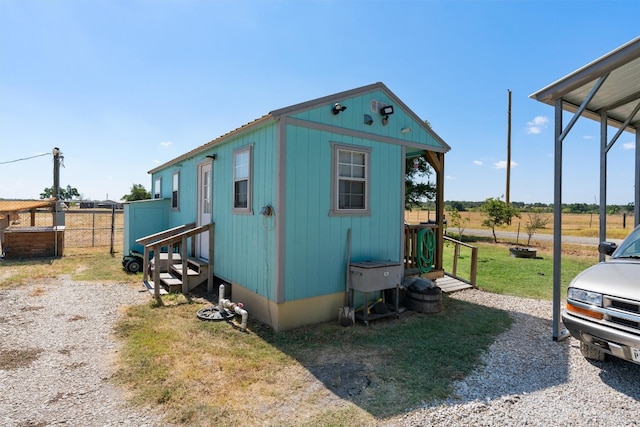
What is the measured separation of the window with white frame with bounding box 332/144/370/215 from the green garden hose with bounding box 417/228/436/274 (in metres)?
1.73

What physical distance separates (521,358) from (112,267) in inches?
388

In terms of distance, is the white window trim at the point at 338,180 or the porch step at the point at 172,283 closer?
the white window trim at the point at 338,180

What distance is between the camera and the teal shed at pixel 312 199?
481 centimetres

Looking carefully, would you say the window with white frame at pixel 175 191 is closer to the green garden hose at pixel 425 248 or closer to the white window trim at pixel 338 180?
the white window trim at pixel 338 180

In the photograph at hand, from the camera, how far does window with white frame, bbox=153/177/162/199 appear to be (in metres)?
11.5

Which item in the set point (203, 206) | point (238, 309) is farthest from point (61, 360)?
point (203, 206)

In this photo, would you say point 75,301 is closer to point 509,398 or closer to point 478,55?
point 509,398

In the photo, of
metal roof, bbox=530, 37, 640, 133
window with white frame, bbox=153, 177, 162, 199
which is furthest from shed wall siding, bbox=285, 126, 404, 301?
window with white frame, bbox=153, 177, 162, 199

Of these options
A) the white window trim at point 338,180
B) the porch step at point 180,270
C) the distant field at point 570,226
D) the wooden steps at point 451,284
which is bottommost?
the wooden steps at point 451,284

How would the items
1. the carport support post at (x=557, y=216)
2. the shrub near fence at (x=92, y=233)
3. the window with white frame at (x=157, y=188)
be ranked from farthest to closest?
the shrub near fence at (x=92, y=233)
the window with white frame at (x=157, y=188)
the carport support post at (x=557, y=216)

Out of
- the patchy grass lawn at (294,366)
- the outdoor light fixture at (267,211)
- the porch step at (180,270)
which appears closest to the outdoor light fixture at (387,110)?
the outdoor light fixture at (267,211)

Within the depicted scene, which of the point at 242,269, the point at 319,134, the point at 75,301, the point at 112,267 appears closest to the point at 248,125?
the point at 319,134

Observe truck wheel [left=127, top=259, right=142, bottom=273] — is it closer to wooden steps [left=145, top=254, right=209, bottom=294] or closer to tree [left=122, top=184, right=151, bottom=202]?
wooden steps [left=145, top=254, right=209, bottom=294]

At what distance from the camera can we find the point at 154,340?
4250 mm
